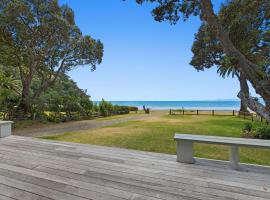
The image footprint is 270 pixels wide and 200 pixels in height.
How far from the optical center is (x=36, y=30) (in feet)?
42.8

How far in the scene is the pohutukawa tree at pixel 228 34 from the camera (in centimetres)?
590

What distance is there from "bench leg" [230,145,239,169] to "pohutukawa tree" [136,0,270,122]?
112 inches

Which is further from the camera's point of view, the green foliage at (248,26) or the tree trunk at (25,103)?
the tree trunk at (25,103)

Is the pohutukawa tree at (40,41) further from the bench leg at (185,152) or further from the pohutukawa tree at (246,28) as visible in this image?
the bench leg at (185,152)

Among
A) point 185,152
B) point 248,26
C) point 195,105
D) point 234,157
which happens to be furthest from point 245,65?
point 195,105

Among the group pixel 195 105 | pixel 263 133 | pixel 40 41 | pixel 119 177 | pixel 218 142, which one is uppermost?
pixel 40 41

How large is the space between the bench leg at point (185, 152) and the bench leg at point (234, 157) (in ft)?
2.32

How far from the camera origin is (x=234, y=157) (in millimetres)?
3766

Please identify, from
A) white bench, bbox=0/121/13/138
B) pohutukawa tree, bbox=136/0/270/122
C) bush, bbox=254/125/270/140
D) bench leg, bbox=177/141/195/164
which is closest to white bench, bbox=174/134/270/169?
bench leg, bbox=177/141/195/164

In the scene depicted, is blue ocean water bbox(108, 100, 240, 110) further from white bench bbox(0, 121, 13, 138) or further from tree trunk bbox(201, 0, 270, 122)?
white bench bbox(0, 121, 13, 138)

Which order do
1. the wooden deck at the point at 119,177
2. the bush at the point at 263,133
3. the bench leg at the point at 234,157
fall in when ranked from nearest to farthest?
the wooden deck at the point at 119,177 → the bench leg at the point at 234,157 → the bush at the point at 263,133

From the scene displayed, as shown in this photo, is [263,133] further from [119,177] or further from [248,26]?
[119,177]

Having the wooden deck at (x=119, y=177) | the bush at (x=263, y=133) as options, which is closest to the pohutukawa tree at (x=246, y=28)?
the bush at (x=263, y=133)

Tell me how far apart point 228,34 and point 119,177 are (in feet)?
23.0
